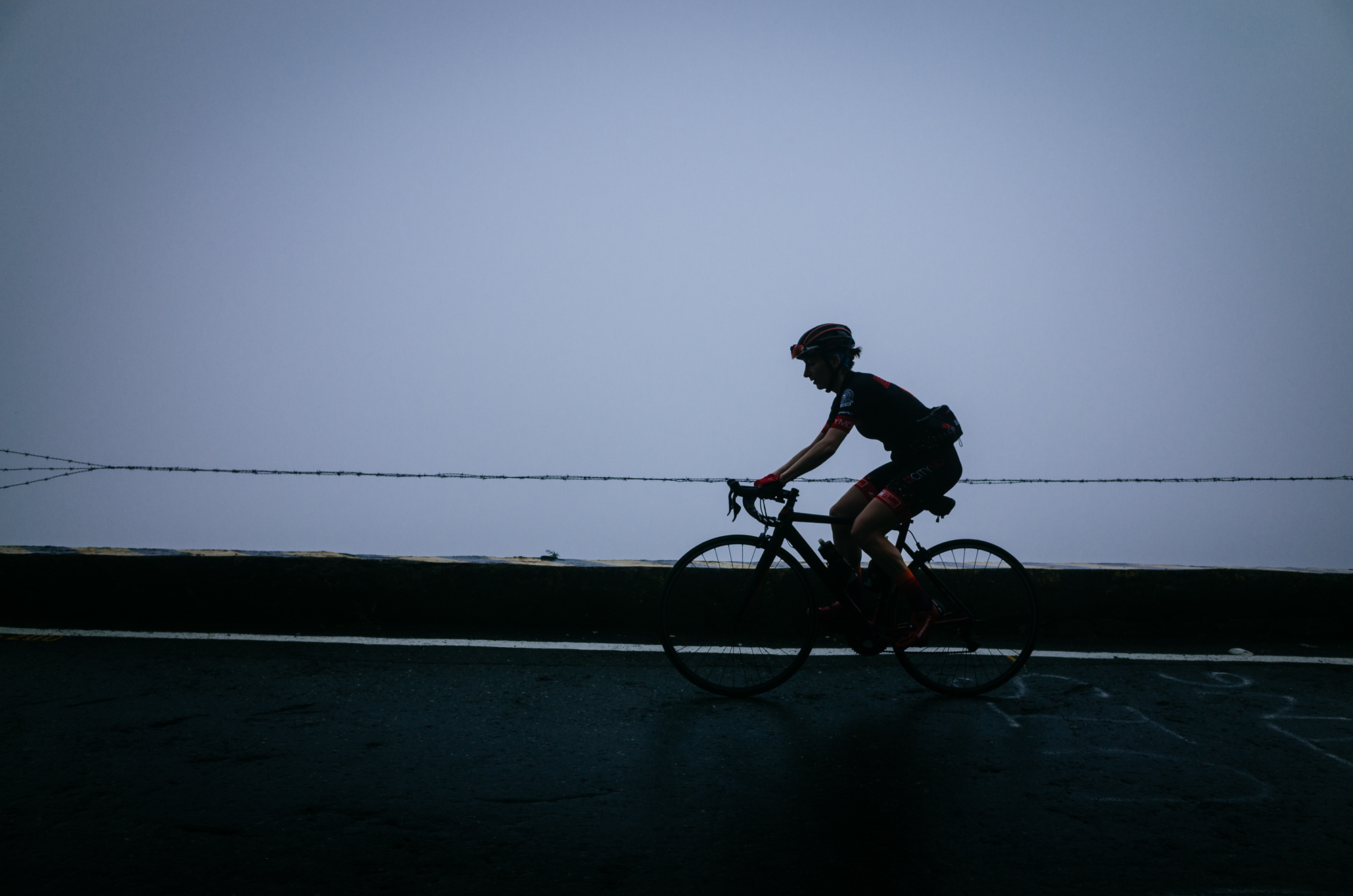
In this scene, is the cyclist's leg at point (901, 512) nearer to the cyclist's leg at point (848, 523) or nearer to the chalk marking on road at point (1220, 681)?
the cyclist's leg at point (848, 523)

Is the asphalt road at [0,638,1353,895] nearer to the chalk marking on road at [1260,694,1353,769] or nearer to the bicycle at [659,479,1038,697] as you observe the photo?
the chalk marking on road at [1260,694,1353,769]

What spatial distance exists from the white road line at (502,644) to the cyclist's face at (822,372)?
1749mm

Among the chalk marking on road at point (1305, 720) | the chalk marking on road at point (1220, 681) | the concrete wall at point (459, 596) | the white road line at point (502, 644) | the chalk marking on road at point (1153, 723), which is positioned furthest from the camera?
the concrete wall at point (459, 596)

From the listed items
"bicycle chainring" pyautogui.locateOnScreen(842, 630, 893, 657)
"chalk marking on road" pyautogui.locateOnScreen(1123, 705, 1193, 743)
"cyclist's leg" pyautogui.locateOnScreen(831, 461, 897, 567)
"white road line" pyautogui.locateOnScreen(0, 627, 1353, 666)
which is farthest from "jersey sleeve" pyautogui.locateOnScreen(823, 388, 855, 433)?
"chalk marking on road" pyautogui.locateOnScreen(1123, 705, 1193, 743)

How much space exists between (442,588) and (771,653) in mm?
2608

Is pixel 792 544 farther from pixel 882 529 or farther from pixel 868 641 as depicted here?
pixel 868 641

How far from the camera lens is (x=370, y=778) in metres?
3.22

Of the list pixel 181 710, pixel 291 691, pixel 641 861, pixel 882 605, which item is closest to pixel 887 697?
pixel 882 605

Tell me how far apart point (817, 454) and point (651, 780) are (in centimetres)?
193

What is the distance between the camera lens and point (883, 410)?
4680 millimetres

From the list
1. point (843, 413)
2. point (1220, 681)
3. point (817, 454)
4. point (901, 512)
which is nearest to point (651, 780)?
point (817, 454)

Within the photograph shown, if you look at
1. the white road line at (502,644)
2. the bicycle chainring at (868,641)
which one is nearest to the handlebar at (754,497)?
the bicycle chainring at (868,641)

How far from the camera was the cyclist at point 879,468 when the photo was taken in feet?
14.9

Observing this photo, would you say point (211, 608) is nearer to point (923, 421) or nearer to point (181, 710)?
point (181, 710)
